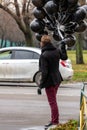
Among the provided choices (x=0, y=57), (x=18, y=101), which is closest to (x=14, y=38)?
(x=0, y=57)

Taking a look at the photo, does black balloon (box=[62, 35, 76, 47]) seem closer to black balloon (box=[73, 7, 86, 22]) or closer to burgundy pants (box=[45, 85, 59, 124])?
black balloon (box=[73, 7, 86, 22])

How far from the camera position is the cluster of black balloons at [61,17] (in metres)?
9.59

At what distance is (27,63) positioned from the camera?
19.8 meters

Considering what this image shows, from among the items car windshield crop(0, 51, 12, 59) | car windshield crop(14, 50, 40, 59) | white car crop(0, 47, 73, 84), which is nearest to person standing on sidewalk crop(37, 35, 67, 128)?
white car crop(0, 47, 73, 84)

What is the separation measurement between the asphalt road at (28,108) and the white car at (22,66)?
4.78ft

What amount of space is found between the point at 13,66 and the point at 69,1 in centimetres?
1069

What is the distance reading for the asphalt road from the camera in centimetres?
1070

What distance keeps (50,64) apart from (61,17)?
3.26 feet

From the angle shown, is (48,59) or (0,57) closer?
(48,59)

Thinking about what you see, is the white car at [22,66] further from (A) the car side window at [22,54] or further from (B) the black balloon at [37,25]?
(B) the black balloon at [37,25]

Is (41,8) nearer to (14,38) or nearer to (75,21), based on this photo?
(75,21)

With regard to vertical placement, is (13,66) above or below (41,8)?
below

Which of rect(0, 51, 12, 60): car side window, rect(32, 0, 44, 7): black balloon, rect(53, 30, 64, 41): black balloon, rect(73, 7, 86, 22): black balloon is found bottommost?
rect(0, 51, 12, 60): car side window

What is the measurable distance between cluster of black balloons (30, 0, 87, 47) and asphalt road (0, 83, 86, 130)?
6.50ft
